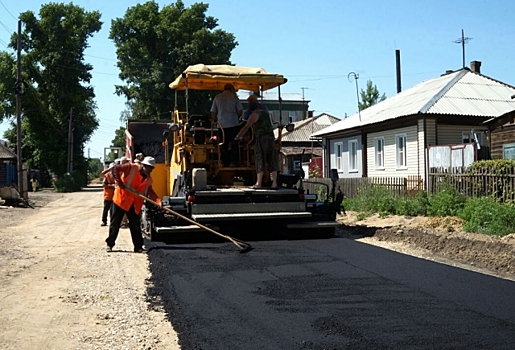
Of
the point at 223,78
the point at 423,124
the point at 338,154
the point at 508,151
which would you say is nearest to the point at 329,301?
the point at 223,78

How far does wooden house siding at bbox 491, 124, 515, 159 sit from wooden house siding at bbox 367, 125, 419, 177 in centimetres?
299

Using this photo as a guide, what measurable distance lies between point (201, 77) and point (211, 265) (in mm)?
4329

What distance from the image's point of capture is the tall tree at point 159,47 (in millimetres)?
39469

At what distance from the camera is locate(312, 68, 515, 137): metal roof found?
22734mm

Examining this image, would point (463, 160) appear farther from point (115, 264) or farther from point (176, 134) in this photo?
point (115, 264)

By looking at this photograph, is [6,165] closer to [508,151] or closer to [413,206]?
[508,151]

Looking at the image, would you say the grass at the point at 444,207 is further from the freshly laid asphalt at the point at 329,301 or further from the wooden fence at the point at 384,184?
the freshly laid asphalt at the point at 329,301

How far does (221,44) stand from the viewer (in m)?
41.9

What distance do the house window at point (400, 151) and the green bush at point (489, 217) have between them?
34.7 ft

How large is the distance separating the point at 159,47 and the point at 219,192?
106 feet

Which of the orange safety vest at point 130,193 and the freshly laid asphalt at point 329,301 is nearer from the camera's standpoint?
the freshly laid asphalt at point 329,301

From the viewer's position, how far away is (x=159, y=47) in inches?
1625

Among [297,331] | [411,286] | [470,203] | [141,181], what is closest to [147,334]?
[297,331]

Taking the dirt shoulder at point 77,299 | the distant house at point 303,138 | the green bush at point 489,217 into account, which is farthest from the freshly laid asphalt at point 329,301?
the distant house at point 303,138
